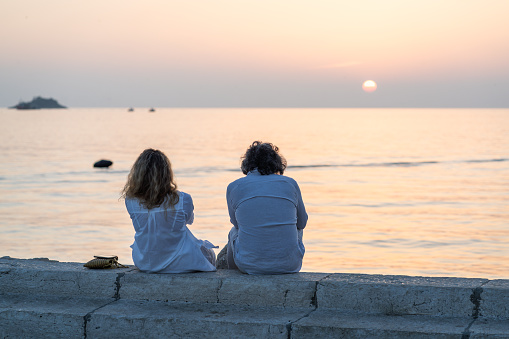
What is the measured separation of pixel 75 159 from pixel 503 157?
28.4 m

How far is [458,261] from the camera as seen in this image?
1272 cm

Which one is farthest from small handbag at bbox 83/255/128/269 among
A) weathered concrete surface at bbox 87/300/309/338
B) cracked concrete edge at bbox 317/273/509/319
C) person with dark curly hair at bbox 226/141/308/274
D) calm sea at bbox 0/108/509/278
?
calm sea at bbox 0/108/509/278

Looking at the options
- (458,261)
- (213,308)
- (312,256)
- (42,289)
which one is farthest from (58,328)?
(458,261)

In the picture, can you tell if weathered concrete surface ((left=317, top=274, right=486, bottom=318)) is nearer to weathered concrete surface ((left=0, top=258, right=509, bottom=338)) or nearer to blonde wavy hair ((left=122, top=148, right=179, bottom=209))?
weathered concrete surface ((left=0, top=258, right=509, bottom=338))

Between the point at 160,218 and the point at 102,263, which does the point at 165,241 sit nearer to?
the point at 160,218

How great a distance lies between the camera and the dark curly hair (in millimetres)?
5535

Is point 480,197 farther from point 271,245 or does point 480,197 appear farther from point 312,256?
point 271,245

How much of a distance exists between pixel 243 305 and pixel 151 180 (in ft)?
4.09

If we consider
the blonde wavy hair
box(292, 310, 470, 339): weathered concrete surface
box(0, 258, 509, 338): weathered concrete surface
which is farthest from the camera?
the blonde wavy hair

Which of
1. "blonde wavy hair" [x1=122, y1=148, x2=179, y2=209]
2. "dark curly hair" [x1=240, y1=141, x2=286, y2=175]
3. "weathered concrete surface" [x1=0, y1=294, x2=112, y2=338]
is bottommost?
"weathered concrete surface" [x1=0, y1=294, x2=112, y2=338]

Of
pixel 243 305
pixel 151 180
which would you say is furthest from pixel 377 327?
pixel 151 180

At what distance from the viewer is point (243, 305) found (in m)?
5.08

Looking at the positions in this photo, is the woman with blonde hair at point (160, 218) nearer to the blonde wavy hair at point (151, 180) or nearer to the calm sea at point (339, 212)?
the blonde wavy hair at point (151, 180)

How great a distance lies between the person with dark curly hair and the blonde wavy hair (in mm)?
550
